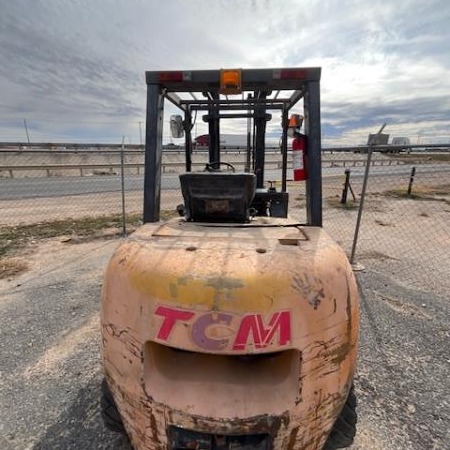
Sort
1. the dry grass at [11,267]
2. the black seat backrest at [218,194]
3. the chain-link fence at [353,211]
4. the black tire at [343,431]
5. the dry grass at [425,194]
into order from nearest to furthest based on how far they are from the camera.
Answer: the black tire at [343,431], the black seat backrest at [218,194], the dry grass at [11,267], the chain-link fence at [353,211], the dry grass at [425,194]

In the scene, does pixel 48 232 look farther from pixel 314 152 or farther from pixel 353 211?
pixel 353 211

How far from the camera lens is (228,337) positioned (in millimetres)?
1486

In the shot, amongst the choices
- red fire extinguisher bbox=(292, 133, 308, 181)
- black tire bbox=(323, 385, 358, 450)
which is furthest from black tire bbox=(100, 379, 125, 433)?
red fire extinguisher bbox=(292, 133, 308, 181)

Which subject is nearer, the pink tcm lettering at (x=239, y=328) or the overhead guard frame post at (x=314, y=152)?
the pink tcm lettering at (x=239, y=328)

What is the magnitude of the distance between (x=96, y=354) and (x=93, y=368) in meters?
0.21

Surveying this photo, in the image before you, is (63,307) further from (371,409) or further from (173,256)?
(371,409)

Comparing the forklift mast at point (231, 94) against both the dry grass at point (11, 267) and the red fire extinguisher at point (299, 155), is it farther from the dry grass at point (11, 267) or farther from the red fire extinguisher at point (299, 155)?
the dry grass at point (11, 267)

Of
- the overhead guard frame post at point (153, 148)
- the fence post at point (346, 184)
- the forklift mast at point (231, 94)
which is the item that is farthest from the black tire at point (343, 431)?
the fence post at point (346, 184)

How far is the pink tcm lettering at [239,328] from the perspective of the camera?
1.48 m

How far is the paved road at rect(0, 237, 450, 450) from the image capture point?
2484 millimetres

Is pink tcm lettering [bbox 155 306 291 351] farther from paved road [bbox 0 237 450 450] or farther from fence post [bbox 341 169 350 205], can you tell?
fence post [bbox 341 169 350 205]

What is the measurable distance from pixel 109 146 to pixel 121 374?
153 ft

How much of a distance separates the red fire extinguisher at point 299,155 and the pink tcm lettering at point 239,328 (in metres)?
1.42

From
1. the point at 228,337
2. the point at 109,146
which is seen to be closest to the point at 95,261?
the point at 228,337
